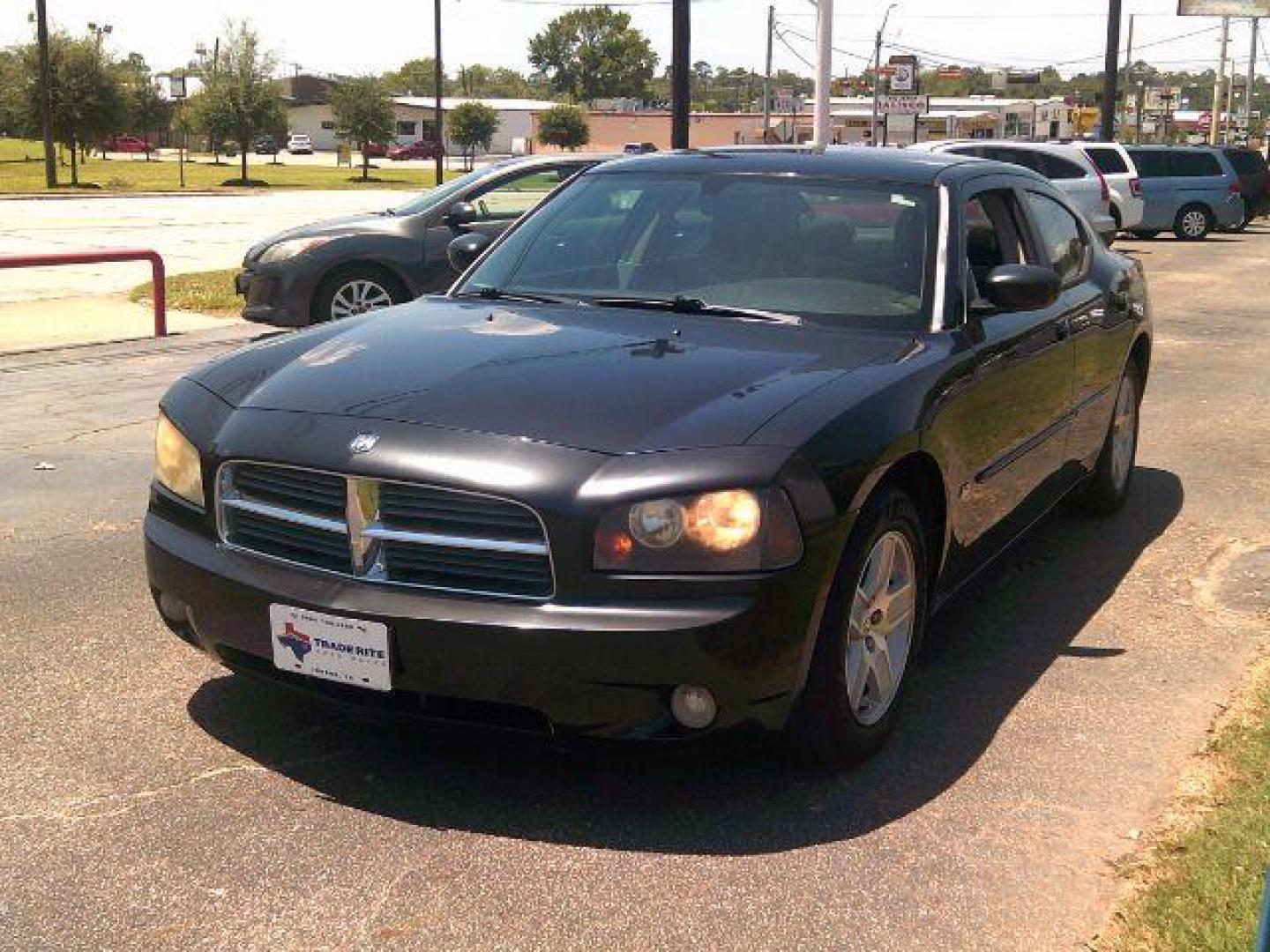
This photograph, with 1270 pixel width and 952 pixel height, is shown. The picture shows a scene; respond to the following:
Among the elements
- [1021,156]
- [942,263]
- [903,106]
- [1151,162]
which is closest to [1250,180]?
[1151,162]

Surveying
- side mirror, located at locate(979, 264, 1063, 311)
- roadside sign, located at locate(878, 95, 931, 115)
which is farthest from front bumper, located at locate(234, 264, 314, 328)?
roadside sign, located at locate(878, 95, 931, 115)

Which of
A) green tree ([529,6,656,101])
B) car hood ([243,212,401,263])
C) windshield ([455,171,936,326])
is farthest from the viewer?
green tree ([529,6,656,101])

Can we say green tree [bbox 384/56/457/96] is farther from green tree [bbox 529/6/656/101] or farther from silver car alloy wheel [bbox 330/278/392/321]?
silver car alloy wheel [bbox 330/278/392/321]

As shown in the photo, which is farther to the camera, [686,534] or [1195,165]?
[1195,165]

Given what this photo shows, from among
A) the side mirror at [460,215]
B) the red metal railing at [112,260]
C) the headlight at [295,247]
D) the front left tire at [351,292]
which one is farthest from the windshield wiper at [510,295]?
the red metal railing at [112,260]

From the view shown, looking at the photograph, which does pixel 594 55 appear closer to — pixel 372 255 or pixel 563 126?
pixel 563 126

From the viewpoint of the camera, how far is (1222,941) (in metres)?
2.96

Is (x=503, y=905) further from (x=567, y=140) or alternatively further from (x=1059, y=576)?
(x=567, y=140)

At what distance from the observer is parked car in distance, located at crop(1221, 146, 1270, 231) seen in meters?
30.4

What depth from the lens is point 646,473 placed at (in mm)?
3289

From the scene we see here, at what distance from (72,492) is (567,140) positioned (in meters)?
93.1

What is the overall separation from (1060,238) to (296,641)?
3.69 meters

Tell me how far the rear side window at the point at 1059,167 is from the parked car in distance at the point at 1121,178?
3027 mm

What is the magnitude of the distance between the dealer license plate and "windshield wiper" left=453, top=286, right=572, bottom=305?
164 centimetres
